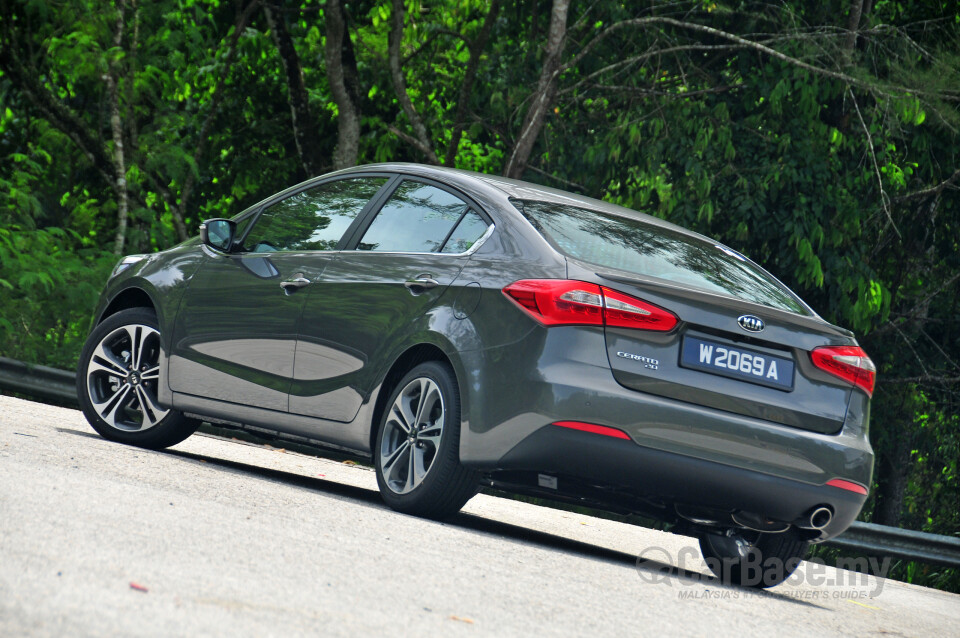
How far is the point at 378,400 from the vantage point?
19.0ft

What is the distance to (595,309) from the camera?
493 cm

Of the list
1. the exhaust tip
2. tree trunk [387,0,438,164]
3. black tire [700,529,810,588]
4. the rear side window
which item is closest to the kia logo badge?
the exhaust tip

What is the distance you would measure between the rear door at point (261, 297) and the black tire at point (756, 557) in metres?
2.32

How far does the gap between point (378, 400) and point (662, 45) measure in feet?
32.8

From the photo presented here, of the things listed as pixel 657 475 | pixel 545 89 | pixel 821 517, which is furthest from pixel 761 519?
pixel 545 89

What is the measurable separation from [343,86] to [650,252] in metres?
10.2

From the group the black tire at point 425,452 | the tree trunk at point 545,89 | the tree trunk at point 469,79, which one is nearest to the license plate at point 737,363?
the black tire at point 425,452

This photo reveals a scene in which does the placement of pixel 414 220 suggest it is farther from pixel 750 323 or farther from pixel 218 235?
pixel 750 323

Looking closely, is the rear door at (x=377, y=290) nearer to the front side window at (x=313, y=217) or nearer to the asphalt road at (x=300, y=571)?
the front side window at (x=313, y=217)

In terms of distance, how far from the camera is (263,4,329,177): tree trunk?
15.8 metres

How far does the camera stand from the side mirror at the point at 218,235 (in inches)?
269

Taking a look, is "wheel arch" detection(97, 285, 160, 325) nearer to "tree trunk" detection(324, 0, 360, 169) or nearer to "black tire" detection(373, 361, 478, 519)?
"black tire" detection(373, 361, 478, 519)

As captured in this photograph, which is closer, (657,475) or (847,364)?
(657,475)

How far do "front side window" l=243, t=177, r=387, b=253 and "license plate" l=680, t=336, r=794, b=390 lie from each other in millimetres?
2124
